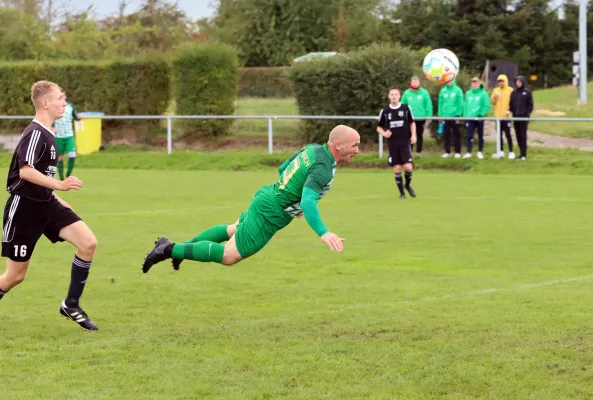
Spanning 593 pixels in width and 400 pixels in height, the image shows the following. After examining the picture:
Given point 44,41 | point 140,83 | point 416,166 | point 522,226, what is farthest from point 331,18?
point 522,226

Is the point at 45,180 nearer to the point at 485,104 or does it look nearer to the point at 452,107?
the point at 485,104

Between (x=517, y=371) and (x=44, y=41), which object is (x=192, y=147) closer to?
(x=44, y=41)

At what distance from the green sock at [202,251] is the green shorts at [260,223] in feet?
0.59

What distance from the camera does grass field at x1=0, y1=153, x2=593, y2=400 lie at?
6348 mm

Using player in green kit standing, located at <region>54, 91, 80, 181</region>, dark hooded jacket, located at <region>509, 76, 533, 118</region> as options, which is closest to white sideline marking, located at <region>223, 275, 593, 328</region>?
player in green kit standing, located at <region>54, 91, 80, 181</region>

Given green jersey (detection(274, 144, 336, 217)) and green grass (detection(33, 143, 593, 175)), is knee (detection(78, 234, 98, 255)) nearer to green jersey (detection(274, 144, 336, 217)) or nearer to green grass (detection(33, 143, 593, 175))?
green jersey (detection(274, 144, 336, 217))

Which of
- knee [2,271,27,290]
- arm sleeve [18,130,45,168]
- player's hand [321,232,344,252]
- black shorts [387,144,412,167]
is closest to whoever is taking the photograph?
player's hand [321,232,344,252]

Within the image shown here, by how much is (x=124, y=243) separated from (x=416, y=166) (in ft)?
44.1

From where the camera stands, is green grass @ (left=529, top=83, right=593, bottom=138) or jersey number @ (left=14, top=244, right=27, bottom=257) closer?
jersey number @ (left=14, top=244, right=27, bottom=257)

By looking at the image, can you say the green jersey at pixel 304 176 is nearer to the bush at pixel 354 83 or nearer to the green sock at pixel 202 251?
the green sock at pixel 202 251

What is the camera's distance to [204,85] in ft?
101

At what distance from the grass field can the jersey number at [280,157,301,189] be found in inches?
46.3

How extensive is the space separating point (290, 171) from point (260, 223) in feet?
1.60

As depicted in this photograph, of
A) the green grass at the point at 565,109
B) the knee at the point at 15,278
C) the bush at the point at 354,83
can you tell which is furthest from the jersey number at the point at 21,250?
the green grass at the point at 565,109
